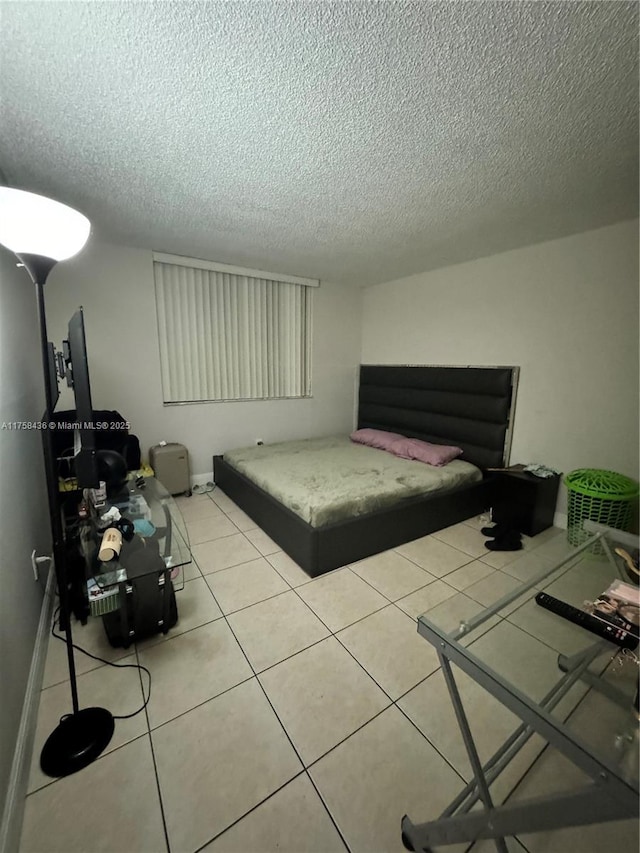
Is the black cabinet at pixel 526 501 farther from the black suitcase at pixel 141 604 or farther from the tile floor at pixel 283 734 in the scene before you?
the black suitcase at pixel 141 604

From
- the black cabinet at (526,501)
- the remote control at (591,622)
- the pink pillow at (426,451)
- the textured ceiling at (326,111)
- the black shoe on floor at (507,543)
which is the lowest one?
the black shoe on floor at (507,543)

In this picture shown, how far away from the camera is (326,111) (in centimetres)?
135

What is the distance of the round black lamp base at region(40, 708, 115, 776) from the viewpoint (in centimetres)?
112

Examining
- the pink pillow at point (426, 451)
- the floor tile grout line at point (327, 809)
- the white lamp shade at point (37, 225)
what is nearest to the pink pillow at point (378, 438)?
the pink pillow at point (426, 451)

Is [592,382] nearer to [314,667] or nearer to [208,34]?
[314,667]

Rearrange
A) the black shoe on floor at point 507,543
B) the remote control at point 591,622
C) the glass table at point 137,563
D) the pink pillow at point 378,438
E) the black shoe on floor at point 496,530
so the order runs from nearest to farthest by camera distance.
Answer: the remote control at point 591,622 → the glass table at point 137,563 → the black shoe on floor at point 507,543 → the black shoe on floor at point 496,530 → the pink pillow at point 378,438

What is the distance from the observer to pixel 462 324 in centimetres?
329

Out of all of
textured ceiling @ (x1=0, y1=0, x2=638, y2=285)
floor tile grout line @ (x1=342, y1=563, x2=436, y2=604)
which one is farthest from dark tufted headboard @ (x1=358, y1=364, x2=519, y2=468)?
floor tile grout line @ (x1=342, y1=563, x2=436, y2=604)

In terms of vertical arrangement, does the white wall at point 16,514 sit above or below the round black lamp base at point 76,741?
above

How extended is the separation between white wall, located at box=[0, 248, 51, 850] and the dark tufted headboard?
10.9ft

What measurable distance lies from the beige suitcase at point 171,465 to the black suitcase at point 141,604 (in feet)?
5.45

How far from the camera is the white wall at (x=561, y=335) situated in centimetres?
234

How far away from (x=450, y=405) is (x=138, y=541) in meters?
2.98

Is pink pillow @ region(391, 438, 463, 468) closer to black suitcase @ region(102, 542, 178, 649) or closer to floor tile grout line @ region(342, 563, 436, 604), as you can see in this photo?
floor tile grout line @ region(342, 563, 436, 604)
